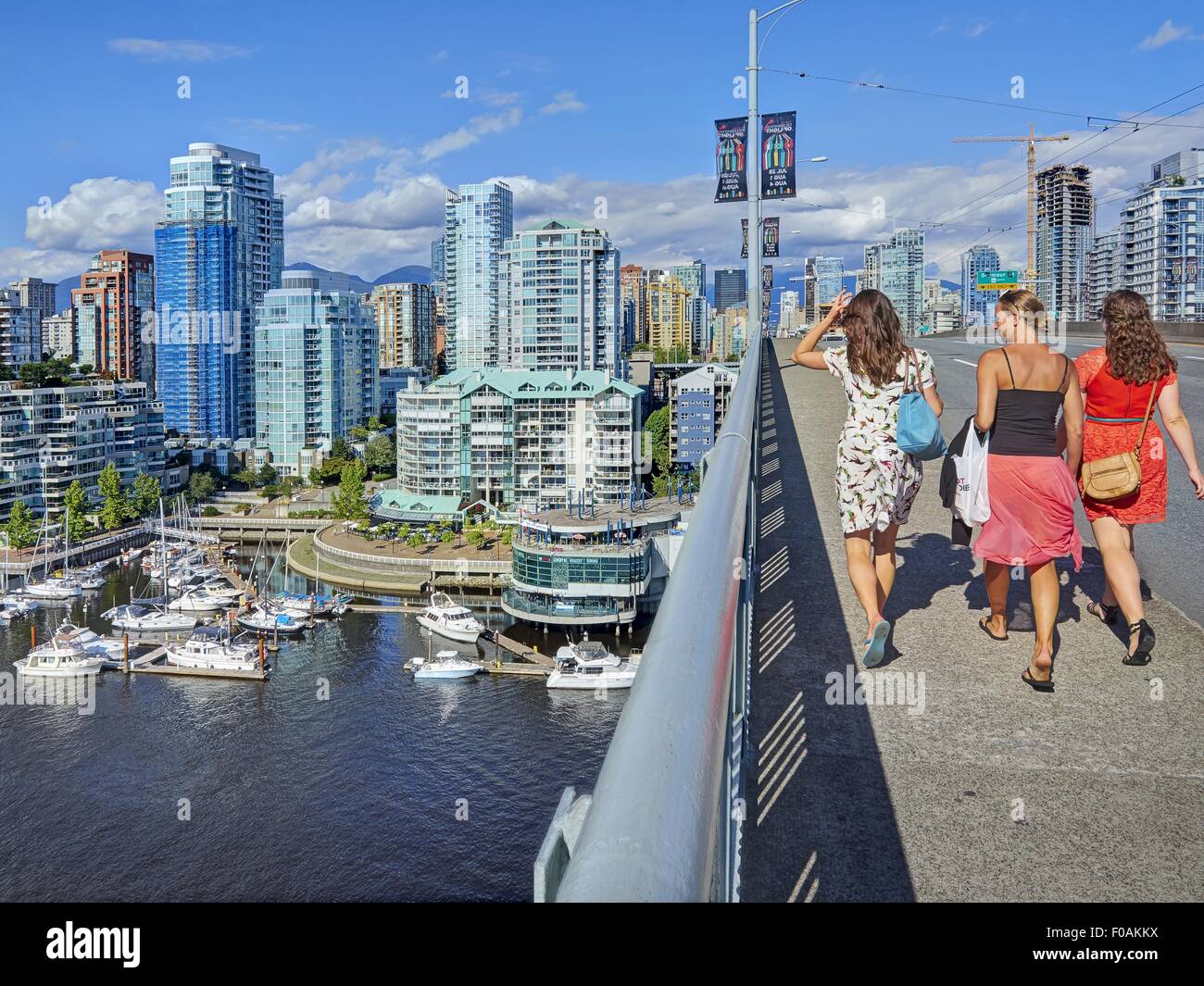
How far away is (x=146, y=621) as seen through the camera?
39.8m

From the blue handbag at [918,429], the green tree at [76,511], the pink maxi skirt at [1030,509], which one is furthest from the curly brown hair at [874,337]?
the green tree at [76,511]

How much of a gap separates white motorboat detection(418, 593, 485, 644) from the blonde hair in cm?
3386

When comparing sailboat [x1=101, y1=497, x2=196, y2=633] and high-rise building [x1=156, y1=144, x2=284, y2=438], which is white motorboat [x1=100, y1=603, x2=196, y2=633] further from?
high-rise building [x1=156, y1=144, x2=284, y2=438]

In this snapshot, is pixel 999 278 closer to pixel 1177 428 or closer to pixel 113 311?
pixel 1177 428

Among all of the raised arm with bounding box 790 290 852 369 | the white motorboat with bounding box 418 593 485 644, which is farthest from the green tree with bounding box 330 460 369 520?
the raised arm with bounding box 790 290 852 369

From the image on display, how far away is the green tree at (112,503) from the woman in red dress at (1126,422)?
5886 cm

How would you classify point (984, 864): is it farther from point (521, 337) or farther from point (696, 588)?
point (521, 337)

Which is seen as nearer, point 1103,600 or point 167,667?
point 1103,600

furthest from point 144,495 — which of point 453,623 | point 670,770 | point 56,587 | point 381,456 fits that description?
point 670,770

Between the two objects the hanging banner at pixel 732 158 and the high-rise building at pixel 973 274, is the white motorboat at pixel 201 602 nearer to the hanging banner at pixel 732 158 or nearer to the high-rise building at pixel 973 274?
the high-rise building at pixel 973 274

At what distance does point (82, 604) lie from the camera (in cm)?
4334

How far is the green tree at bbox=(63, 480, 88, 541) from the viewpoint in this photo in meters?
51.4
